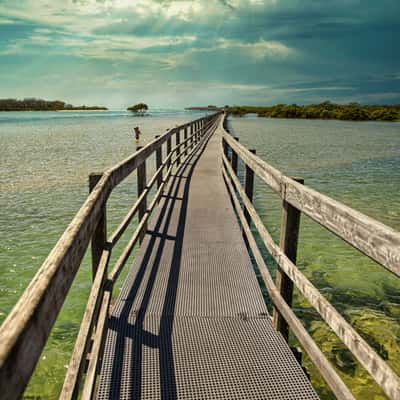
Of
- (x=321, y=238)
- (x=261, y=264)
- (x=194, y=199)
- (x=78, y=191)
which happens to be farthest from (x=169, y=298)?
(x=78, y=191)

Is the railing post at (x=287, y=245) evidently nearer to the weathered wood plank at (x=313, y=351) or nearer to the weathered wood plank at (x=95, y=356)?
the weathered wood plank at (x=313, y=351)

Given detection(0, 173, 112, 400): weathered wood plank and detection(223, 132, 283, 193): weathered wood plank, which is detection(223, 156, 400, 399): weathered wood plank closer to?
detection(223, 132, 283, 193): weathered wood plank

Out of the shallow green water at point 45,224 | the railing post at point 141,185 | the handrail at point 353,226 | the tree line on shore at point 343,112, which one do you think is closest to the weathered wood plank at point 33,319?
the handrail at point 353,226

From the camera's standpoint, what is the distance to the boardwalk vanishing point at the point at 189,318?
52.0 inches

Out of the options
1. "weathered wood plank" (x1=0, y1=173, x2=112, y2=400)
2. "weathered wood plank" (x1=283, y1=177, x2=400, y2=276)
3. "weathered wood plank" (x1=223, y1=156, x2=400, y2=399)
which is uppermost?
"weathered wood plank" (x1=283, y1=177, x2=400, y2=276)

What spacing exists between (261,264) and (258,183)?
32.7 feet

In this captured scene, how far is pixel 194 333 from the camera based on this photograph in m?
2.87

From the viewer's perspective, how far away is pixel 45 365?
3.74 m

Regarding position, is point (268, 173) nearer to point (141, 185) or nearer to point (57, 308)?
point (141, 185)

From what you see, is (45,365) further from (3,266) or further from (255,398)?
(3,266)

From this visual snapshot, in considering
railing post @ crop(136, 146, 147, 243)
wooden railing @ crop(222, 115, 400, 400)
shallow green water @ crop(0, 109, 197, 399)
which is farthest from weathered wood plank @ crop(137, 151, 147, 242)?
wooden railing @ crop(222, 115, 400, 400)

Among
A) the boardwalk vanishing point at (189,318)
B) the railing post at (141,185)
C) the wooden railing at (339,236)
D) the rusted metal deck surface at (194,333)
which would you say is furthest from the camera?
the railing post at (141,185)

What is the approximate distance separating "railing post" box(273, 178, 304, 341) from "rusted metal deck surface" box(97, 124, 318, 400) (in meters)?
0.13

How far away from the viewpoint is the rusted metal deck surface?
7.55 ft
